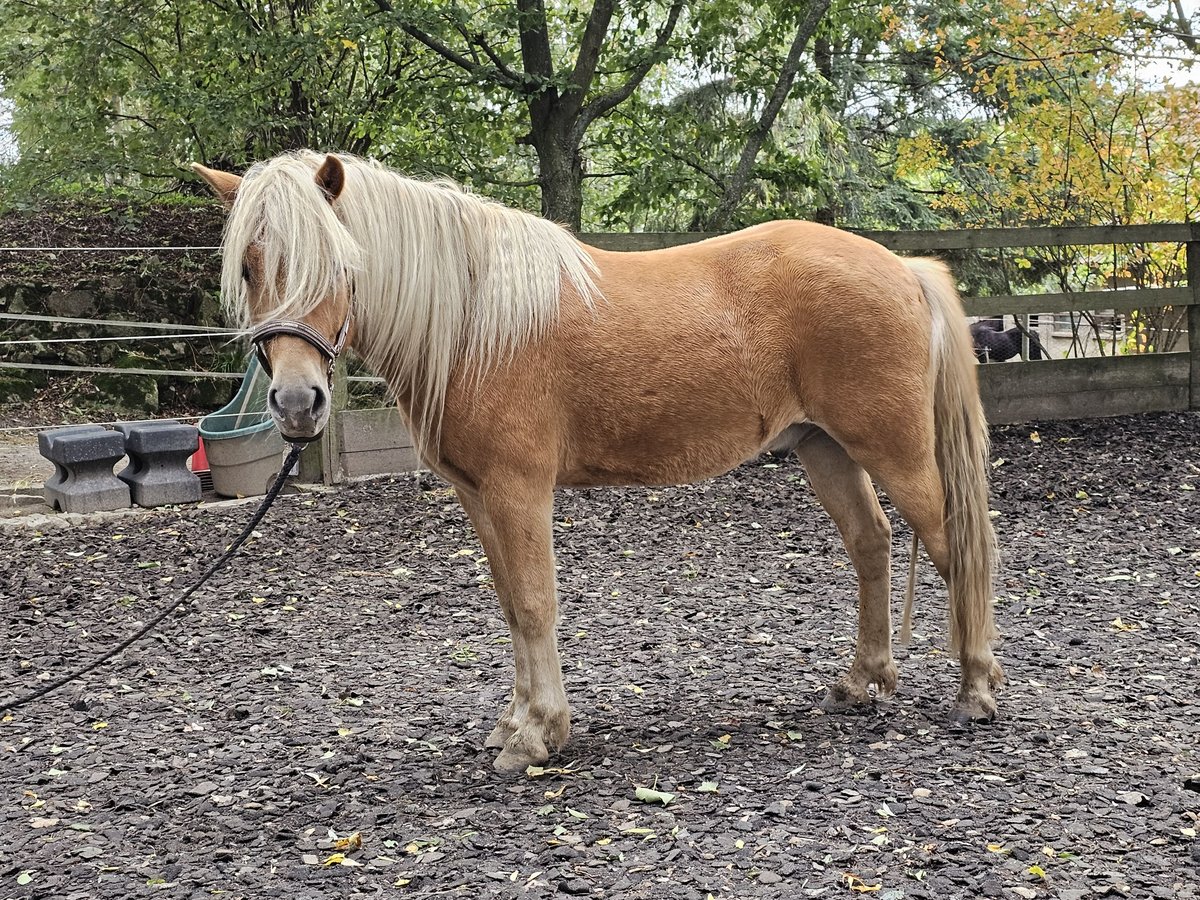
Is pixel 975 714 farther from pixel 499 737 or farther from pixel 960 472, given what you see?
pixel 499 737

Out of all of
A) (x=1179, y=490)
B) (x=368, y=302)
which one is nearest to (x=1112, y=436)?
(x=1179, y=490)

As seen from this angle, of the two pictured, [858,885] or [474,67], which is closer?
[858,885]

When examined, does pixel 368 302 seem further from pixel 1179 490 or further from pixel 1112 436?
pixel 1112 436

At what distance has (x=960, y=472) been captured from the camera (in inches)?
138

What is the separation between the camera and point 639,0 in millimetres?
8562

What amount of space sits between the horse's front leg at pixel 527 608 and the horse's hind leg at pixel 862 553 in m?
0.98

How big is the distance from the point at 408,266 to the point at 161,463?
183 inches

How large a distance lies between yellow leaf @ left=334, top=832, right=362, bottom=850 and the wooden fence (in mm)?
4725

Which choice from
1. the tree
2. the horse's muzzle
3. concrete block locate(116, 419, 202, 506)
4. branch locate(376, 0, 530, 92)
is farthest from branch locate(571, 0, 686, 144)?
the horse's muzzle

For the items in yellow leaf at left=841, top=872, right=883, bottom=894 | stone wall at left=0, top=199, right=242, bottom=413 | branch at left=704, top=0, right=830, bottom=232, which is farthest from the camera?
stone wall at left=0, top=199, right=242, bottom=413

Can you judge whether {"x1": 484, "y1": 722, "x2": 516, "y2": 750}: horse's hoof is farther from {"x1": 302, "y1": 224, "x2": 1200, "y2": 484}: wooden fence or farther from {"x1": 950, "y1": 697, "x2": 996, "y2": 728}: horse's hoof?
{"x1": 302, "y1": 224, "x2": 1200, "y2": 484}: wooden fence

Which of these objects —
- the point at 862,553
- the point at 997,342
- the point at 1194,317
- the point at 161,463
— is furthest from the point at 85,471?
the point at 997,342

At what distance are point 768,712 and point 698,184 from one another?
6398mm

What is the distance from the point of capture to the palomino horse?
10.1 feet
